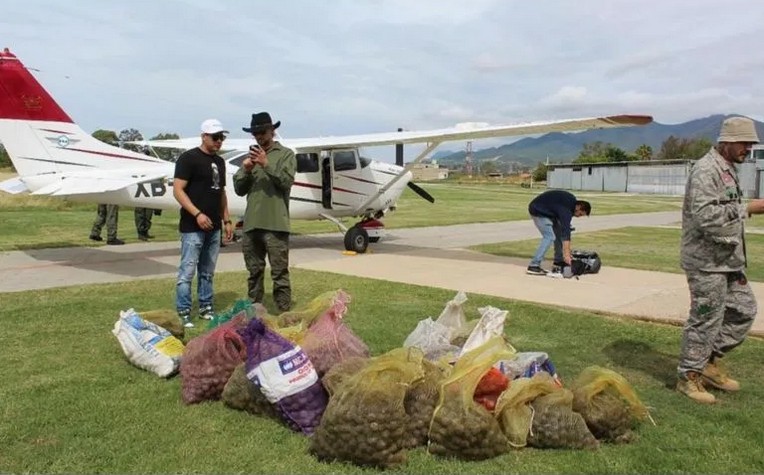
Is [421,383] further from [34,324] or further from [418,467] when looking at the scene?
[34,324]

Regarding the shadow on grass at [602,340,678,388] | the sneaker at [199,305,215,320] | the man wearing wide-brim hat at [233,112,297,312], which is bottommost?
the shadow on grass at [602,340,678,388]

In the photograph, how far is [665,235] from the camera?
58.7 feet

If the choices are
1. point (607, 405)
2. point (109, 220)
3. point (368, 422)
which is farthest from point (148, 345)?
point (109, 220)

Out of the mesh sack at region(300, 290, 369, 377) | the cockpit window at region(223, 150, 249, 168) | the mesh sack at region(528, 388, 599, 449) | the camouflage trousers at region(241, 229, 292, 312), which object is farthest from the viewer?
the cockpit window at region(223, 150, 249, 168)

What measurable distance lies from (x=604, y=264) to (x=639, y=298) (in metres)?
3.37

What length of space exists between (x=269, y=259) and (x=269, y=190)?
69 cm

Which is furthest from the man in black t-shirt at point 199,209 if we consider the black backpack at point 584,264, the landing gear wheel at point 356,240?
the landing gear wheel at point 356,240

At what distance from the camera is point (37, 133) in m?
10.9

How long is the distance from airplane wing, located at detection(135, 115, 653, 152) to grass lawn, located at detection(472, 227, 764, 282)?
2368 millimetres

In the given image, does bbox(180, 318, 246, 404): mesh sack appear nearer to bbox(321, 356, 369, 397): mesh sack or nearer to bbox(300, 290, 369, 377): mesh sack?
bbox(300, 290, 369, 377): mesh sack

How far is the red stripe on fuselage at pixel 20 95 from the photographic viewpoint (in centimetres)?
1059

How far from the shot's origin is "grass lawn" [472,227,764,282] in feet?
36.6

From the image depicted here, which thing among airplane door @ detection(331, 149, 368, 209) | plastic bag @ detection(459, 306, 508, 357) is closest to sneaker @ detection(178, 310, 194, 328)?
plastic bag @ detection(459, 306, 508, 357)

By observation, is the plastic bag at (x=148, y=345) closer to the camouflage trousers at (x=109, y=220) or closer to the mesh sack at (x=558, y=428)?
the mesh sack at (x=558, y=428)
